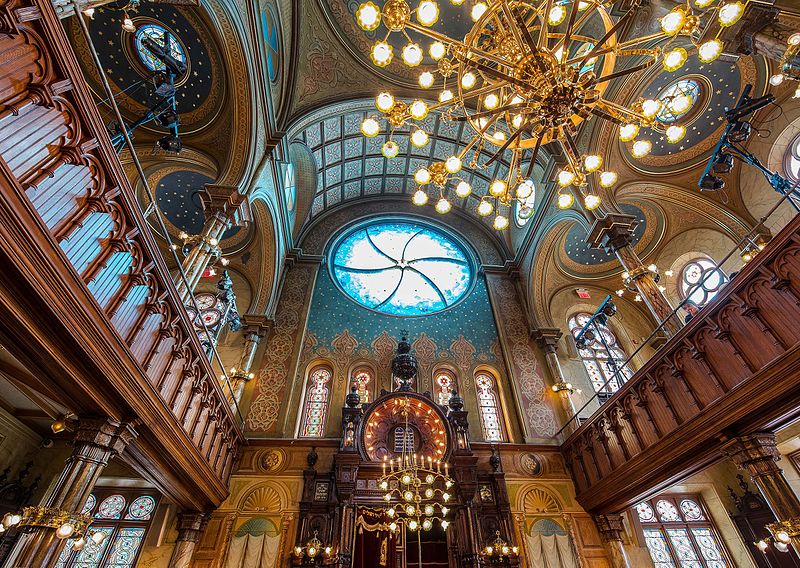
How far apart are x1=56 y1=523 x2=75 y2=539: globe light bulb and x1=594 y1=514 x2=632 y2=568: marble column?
9.98 metres

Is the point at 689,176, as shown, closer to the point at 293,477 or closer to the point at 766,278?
the point at 766,278

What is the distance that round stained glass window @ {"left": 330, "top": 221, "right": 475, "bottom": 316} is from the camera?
14.3 meters

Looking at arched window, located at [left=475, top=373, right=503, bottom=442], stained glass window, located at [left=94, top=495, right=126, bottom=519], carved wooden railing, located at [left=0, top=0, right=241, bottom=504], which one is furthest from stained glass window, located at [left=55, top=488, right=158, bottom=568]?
arched window, located at [left=475, top=373, right=503, bottom=442]

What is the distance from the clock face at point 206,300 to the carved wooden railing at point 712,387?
1210cm

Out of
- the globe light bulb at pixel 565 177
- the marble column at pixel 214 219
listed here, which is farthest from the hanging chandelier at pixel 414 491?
the marble column at pixel 214 219

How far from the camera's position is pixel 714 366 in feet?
18.9

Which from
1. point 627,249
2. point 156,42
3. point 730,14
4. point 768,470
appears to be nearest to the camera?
point 730,14

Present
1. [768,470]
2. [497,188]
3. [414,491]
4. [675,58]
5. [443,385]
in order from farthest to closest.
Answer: [443,385] < [414,491] < [497,188] < [768,470] < [675,58]

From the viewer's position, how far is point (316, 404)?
11.0 meters

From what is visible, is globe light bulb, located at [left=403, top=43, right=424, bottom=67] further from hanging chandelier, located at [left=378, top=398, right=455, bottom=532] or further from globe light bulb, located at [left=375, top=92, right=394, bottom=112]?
hanging chandelier, located at [left=378, top=398, right=455, bottom=532]

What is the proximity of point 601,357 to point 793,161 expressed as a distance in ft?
24.1

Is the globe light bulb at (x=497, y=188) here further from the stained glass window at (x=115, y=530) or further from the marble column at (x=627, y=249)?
the stained glass window at (x=115, y=530)

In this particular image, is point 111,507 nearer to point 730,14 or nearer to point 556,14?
point 556,14

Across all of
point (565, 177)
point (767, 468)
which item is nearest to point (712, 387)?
point (767, 468)
